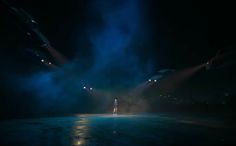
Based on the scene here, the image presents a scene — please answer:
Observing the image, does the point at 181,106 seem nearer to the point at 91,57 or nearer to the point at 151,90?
the point at 151,90

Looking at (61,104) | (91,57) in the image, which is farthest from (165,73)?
(61,104)

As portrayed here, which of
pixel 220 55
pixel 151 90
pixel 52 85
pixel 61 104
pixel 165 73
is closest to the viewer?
pixel 220 55

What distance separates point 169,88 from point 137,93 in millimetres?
5400

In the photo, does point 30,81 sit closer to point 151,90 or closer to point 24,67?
point 24,67

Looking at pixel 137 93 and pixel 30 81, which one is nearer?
pixel 30 81

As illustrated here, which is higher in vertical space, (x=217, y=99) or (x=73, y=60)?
(x=73, y=60)

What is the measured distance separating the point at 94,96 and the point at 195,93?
15.9 m

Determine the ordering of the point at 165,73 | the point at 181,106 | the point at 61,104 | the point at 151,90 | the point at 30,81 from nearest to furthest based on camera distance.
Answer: the point at 30,81 < the point at 61,104 < the point at 181,106 < the point at 165,73 < the point at 151,90

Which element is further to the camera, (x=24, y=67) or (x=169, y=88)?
(x=169, y=88)

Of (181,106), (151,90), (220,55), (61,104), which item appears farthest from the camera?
(151,90)

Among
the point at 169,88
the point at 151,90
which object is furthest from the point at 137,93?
the point at 169,88

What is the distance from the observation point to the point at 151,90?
47125 mm

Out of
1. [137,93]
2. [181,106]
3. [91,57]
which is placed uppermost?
[91,57]

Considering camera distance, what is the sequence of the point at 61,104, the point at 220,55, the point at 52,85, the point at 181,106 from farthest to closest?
1. the point at 181,106
2. the point at 61,104
3. the point at 52,85
4. the point at 220,55
